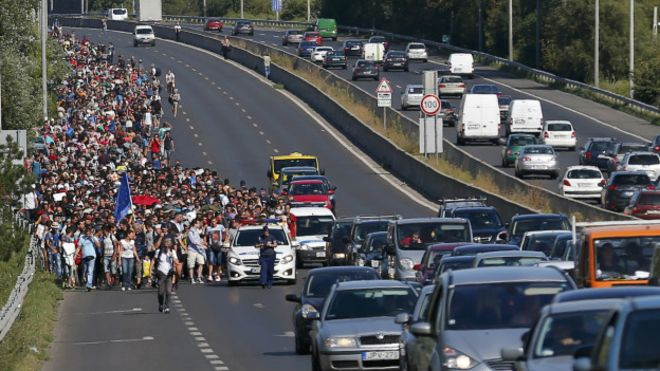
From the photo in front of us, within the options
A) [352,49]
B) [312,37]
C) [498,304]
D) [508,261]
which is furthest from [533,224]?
[312,37]

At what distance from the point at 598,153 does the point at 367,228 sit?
85.3 feet

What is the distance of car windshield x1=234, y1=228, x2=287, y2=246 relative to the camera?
1510 inches

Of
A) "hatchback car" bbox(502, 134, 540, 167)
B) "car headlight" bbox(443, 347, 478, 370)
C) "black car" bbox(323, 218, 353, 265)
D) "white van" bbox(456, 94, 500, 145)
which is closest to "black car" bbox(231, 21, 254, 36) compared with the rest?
"white van" bbox(456, 94, 500, 145)

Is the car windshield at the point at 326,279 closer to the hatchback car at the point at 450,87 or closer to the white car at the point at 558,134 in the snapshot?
the white car at the point at 558,134

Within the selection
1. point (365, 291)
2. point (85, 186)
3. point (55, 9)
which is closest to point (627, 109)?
point (85, 186)

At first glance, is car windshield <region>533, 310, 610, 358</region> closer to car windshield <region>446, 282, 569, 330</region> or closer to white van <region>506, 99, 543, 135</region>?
car windshield <region>446, 282, 569, 330</region>

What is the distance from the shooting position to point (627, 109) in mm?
87250

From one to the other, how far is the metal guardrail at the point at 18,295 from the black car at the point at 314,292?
3.75m

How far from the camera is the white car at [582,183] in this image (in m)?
53.9

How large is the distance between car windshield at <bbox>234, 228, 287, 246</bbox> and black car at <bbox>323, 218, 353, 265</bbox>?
1653mm

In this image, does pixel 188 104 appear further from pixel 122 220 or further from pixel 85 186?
pixel 122 220

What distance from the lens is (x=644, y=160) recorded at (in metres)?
56.8

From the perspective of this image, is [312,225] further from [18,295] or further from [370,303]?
[370,303]

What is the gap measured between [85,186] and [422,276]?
2210 centimetres
